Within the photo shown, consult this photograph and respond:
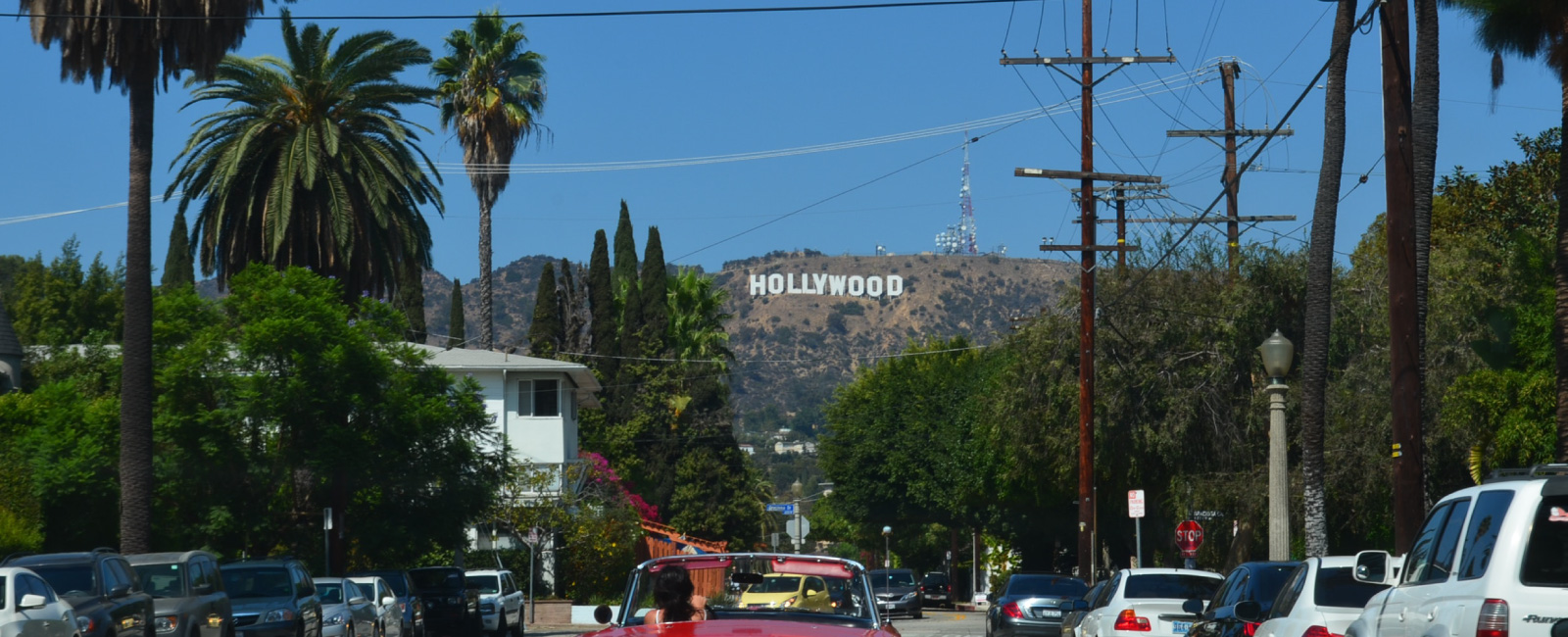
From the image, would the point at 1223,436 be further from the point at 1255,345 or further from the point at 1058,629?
the point at 1058,629

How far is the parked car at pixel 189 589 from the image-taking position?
17.8 meters

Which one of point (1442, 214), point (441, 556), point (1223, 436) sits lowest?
point (441, 556)

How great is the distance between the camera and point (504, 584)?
3247 cm

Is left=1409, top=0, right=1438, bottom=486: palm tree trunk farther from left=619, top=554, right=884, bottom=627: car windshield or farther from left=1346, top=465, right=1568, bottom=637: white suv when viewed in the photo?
left=619, top=554, right=884, bottom=627: car windshield

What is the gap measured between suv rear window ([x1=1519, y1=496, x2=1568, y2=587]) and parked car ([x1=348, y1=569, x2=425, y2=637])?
2203 centimetres

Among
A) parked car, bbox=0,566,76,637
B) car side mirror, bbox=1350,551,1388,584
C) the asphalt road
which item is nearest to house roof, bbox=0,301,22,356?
the asphalt road

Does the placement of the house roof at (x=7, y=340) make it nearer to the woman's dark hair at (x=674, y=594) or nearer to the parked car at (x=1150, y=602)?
the parked car at (x=1150, y=602)

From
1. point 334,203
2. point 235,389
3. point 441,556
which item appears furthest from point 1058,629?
point 441,556

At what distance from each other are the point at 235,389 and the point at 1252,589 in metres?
21.4

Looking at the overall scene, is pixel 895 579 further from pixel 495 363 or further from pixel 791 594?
pixel 791 594

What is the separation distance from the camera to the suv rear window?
24.0ft

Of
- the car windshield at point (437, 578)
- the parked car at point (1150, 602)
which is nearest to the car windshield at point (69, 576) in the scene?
the parked car at point (1150, 602)

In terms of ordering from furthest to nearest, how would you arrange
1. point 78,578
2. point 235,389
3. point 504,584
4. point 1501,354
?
point 504,584 → point 235,389 → point 1501,354 → point 78,578

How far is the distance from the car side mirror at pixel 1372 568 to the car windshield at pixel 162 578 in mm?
13480
